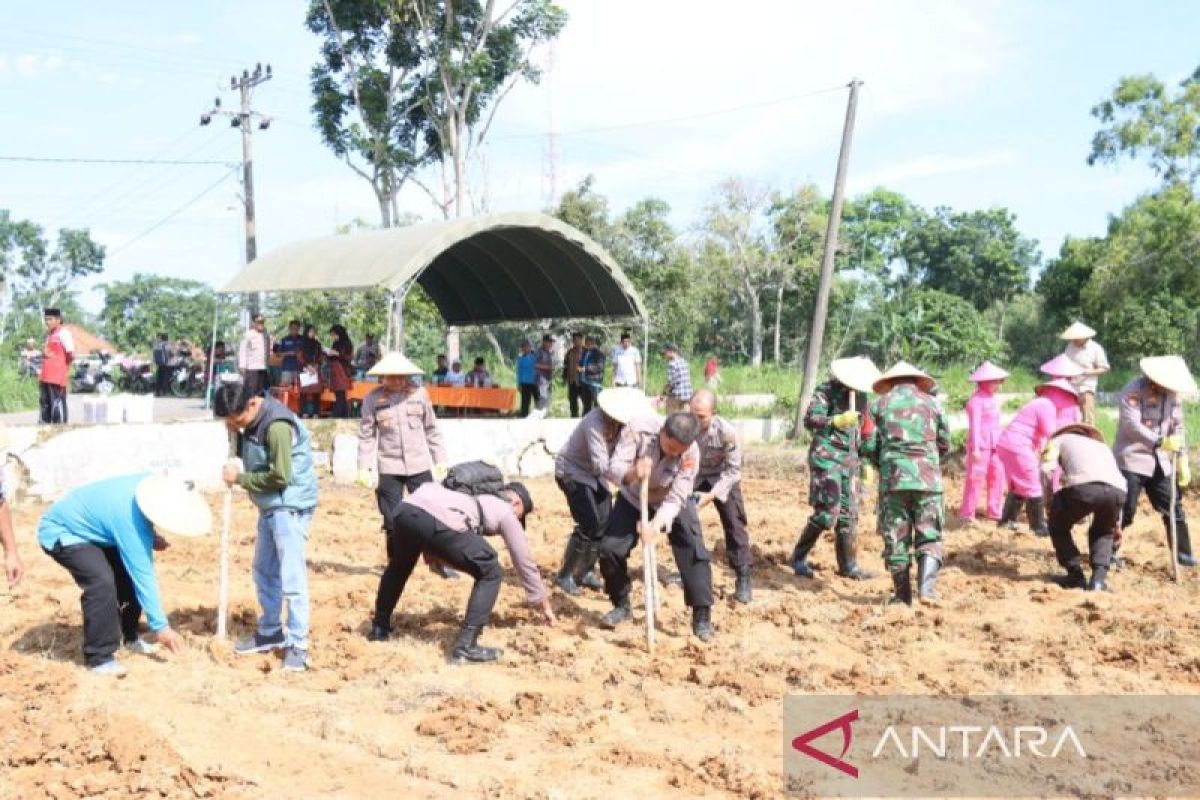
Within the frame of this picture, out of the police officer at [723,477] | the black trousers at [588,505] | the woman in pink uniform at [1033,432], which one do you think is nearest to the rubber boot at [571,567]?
the black trousers at [588,505]

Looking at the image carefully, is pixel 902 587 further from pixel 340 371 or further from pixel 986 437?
pixel 340 371

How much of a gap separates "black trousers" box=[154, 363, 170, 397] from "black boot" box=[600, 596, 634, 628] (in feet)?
64.1

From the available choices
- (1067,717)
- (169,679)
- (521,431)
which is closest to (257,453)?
(169,679)

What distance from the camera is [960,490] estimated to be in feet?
41.4

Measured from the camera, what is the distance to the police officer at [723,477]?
6852 millimetres

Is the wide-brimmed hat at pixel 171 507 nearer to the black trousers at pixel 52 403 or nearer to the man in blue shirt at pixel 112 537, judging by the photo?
the man in blue shirt at pixel 112 537

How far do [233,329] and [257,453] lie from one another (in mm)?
31478

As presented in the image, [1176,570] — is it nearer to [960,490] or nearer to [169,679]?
[960,490]

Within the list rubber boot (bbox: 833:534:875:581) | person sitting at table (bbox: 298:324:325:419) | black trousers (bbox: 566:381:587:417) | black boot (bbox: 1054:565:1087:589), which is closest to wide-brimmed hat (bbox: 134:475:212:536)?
rubber boot (bbox: 833:534:875:581)

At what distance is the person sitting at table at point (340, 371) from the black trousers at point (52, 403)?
3.62 meters

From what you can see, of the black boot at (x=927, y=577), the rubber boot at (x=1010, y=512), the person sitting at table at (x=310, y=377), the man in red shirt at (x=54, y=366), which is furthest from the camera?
the person sitting at table at (x=310, y=377)

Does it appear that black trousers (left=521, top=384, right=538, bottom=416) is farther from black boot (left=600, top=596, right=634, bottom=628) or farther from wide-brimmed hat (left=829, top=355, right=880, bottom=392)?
black boot (left=600, top=596, right=634, bottom=628)

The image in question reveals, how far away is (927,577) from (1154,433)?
2.33 metres

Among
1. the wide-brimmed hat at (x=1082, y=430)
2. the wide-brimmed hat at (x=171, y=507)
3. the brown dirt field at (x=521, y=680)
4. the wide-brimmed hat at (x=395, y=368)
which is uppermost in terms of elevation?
the wide-brimmed hat at (x=395, y=368)
